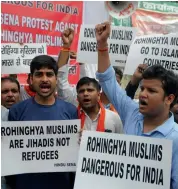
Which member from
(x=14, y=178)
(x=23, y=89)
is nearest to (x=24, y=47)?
(x=23, y=89)

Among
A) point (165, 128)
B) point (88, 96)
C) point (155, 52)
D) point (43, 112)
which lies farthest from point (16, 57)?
point (165, 128)

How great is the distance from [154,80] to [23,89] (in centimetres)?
195

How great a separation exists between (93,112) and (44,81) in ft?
1.97

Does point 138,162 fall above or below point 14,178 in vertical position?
above

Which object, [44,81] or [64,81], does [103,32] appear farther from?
[64,81]

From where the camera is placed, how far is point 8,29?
5645mm

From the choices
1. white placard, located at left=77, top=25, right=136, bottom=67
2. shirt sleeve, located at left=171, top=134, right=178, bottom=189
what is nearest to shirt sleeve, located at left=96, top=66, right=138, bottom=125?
shirt sleeve, located at left=171, top=134, right=178, bottom=189

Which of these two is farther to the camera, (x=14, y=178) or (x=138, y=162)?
(x=14, y=178)

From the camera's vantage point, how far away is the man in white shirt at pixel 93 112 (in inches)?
125

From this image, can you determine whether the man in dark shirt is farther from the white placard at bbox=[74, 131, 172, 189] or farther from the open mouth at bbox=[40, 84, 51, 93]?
the white placard at bbox=[74, 131, 172, 189]

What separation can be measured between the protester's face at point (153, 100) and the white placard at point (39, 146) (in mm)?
642

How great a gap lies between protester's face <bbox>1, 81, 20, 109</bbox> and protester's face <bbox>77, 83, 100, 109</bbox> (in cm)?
55

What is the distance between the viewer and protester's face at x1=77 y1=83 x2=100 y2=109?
3.39m

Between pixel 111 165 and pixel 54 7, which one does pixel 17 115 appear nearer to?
pixel 111 165
